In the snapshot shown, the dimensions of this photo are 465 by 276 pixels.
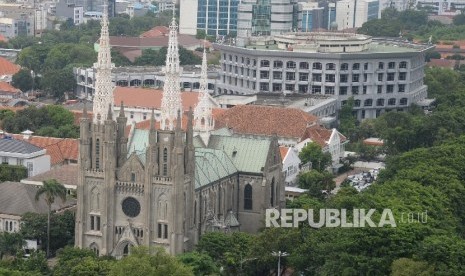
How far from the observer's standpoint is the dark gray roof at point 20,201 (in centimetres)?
11025

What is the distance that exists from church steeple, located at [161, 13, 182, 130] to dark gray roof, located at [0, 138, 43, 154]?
106 feet

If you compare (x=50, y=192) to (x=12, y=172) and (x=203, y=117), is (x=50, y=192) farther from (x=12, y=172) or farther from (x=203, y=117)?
(x=12, y=172)

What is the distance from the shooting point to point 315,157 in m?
141

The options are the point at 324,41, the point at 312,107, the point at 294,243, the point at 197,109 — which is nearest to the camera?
the point at 294,243

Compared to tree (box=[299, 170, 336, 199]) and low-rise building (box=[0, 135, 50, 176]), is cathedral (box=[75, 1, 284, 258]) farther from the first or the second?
low-rise building (box=[0, 135, 50, 176])

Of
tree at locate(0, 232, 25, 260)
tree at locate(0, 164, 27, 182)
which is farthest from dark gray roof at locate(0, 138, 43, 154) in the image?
tree at locate(0, 232, 25, 260)

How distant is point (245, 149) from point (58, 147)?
34504mm

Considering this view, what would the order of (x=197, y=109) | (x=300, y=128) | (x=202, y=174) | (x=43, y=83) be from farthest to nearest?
(x=43, y=83) < (x=300, y=128) < (x=197, y=109) < (x=202, y=174)

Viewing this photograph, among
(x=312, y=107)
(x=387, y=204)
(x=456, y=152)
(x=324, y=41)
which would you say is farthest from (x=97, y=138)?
(x=324, y=41)

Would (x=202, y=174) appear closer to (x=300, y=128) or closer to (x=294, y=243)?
(x=294, y=243)

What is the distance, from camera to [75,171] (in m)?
126

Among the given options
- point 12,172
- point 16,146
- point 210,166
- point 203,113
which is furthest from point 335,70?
point 210,166

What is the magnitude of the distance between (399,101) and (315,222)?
9010cm

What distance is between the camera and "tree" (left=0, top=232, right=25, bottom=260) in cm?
10406
